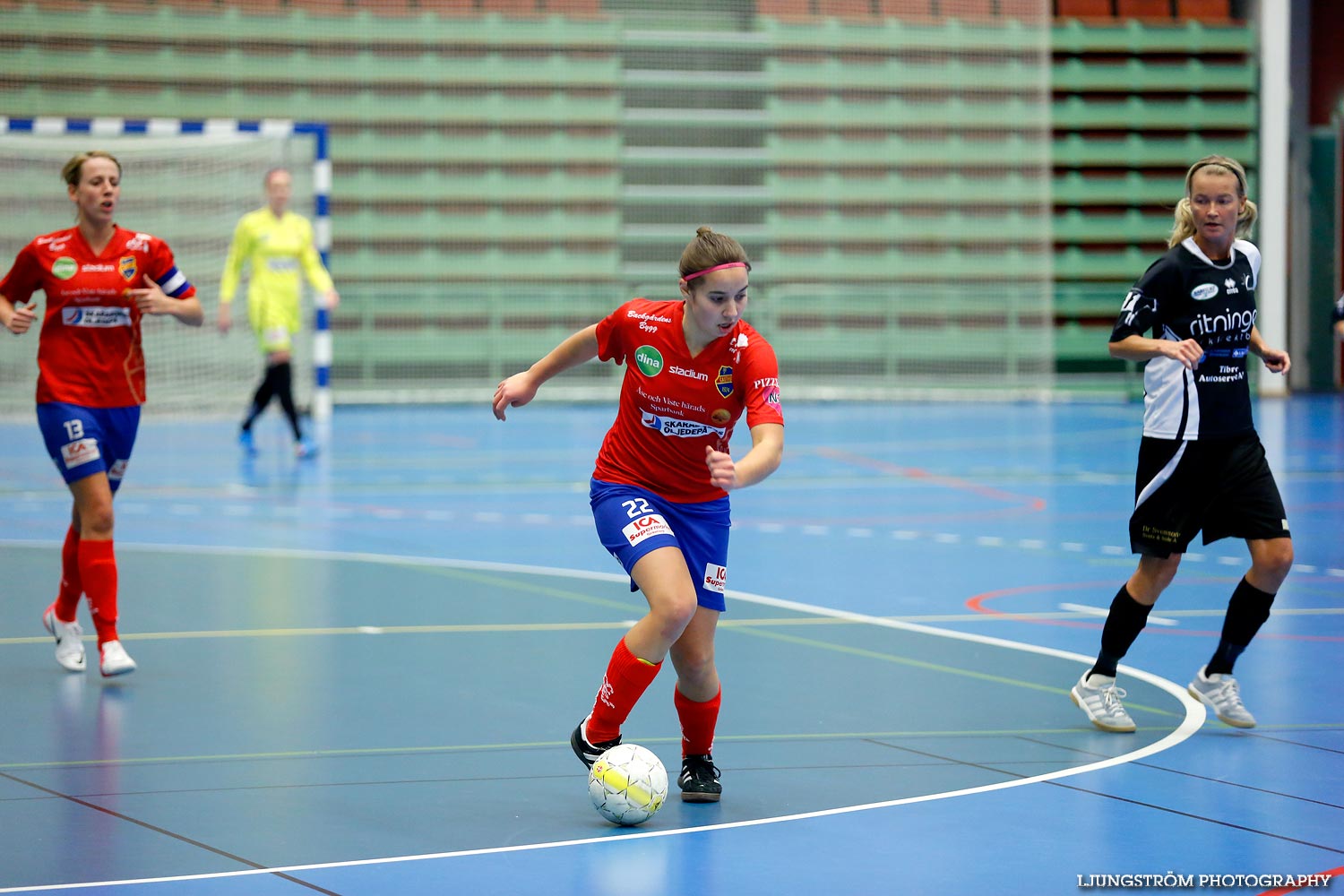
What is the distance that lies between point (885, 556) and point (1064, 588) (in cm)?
134

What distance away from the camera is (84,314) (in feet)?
20.3

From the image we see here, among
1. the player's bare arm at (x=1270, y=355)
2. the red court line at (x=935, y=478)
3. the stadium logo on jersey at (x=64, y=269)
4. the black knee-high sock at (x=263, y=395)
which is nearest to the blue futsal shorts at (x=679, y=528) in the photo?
the player's bare arm at (x=1270, y=355)

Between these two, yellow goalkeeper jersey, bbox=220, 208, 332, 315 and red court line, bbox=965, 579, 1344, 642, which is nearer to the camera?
red court line, bbox=965, 579, 1344, 642

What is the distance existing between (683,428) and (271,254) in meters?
10.8

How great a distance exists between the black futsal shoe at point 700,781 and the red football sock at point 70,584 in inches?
112

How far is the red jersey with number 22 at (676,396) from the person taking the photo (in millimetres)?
4422

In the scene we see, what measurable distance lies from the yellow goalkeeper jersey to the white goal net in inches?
150

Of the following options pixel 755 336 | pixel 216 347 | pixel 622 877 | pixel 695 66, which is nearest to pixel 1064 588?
pixel 755 336

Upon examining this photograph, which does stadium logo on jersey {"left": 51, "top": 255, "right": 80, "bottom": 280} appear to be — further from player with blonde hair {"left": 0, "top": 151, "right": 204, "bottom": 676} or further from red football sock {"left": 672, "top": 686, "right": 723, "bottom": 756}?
red football sock {"left": 672, "top": 686, "right": 723, "bottom": 756}

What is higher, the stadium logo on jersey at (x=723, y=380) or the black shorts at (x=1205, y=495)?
the stadium logo on jersey at (x=723, y=380)

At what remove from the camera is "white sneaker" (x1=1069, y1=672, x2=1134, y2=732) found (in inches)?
203

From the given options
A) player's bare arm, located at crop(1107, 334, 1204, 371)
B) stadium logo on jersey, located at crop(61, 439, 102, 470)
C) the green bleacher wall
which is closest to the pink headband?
player's bare arm, located at crop(1107, 334, 1204, 371)

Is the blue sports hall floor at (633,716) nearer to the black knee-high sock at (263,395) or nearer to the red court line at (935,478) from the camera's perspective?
the red court line at (935,478)

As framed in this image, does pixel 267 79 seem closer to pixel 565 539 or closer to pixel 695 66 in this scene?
pixel 695 66
